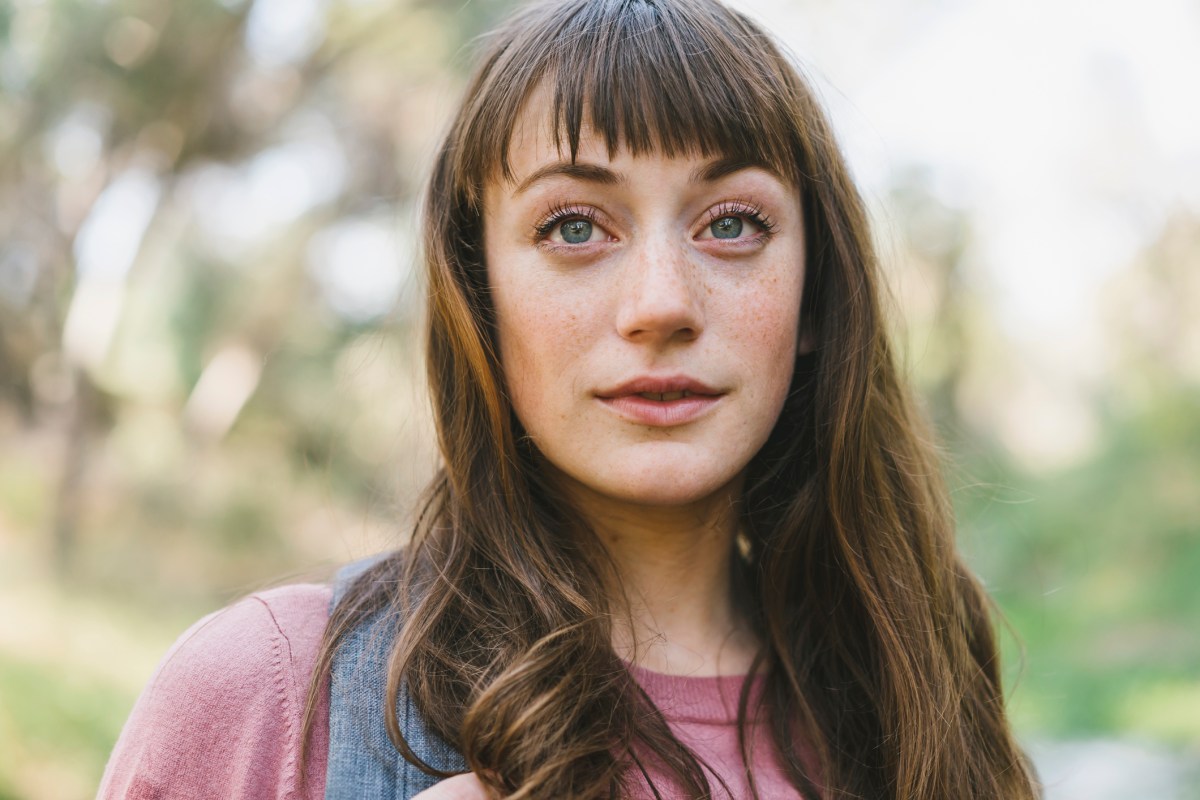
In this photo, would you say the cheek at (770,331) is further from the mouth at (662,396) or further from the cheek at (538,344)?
the cheek at (538,344)

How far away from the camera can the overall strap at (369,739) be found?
136 cm

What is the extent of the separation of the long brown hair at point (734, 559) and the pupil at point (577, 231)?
0.13 metres

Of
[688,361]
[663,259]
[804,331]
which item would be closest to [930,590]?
[804,331]

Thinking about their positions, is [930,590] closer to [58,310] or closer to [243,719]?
[243,719]

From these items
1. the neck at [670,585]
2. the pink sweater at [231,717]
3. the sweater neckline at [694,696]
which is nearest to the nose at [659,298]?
the neck at [670,585]

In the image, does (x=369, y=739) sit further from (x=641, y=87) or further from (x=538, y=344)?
(x=641, y=87)

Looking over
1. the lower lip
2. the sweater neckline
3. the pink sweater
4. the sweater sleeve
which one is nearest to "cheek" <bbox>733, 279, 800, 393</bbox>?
the lower lip

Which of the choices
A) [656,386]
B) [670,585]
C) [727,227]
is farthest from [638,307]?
[670,585]

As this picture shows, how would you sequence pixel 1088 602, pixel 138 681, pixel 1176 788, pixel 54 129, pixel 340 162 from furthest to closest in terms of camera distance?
pixel 1088 602
pixel 340 162
pixel 54 129
pixel 138 681
pixel 1176 788

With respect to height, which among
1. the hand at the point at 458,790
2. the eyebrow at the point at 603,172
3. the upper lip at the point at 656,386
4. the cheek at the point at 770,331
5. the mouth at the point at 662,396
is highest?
the eyebrow at the point at 603,172

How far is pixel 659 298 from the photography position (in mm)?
1498

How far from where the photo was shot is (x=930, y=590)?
1.83 metres

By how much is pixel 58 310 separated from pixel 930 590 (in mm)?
8085

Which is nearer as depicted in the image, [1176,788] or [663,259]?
[663,259]
